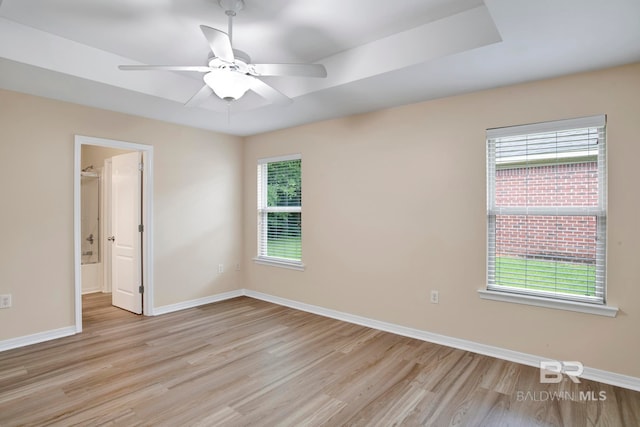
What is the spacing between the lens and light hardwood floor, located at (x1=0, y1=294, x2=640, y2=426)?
7.06ft

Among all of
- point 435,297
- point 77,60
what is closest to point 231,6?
point 77,60

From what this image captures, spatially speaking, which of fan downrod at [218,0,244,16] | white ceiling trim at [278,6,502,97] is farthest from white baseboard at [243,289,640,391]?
fan downrod at [218,0,244,16]

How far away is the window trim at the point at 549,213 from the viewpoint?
2.60 metres

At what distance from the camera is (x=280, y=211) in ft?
15.9

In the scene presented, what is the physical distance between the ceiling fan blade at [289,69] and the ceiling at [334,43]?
0.42 meters

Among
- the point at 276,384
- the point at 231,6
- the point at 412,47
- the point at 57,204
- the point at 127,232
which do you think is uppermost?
the point at 231,6

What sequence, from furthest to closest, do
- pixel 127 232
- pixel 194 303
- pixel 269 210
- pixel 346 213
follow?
pixel 269 210, pixel 194 303, pixel 127 232, pixel 346 213

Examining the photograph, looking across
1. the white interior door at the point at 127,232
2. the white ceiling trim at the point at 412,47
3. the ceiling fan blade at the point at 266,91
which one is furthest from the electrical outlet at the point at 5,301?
the white ceiling trim at the point at 412,47

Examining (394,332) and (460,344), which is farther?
(394,332)

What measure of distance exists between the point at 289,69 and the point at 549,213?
237cm

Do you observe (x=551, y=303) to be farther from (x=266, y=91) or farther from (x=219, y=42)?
(x=219, y=42)
